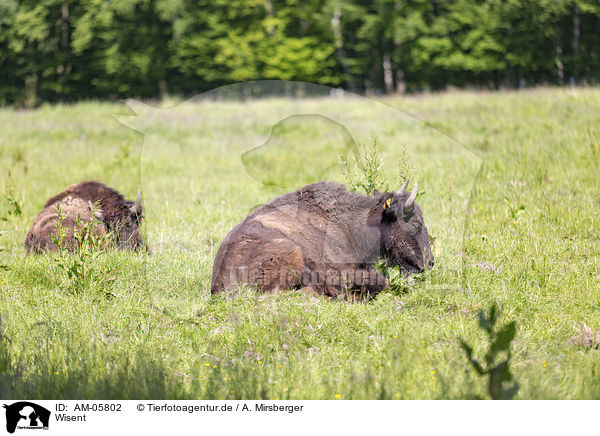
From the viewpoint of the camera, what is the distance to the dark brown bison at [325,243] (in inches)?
209

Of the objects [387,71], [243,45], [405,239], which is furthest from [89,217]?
[387,71]

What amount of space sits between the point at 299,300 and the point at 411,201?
4.61 ft

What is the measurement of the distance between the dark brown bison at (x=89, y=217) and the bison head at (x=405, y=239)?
3330 millimetres

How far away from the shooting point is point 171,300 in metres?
5.20

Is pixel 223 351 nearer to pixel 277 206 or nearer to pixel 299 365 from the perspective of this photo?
pixel 299 365

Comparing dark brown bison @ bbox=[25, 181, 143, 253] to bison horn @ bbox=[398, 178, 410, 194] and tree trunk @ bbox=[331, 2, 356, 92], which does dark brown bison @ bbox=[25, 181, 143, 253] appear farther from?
tree trunk @ bbox=[331, 2, 356, 92]

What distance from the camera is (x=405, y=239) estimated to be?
18.1 ft

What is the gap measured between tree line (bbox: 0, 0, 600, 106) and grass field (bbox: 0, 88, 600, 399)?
88.2ft

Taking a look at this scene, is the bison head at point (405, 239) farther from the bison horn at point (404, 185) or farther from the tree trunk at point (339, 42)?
the tree trunk at point (339, 42)

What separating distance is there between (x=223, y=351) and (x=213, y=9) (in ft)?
115

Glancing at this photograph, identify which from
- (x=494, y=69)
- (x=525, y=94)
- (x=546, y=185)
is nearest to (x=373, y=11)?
(x=494, y=69)
